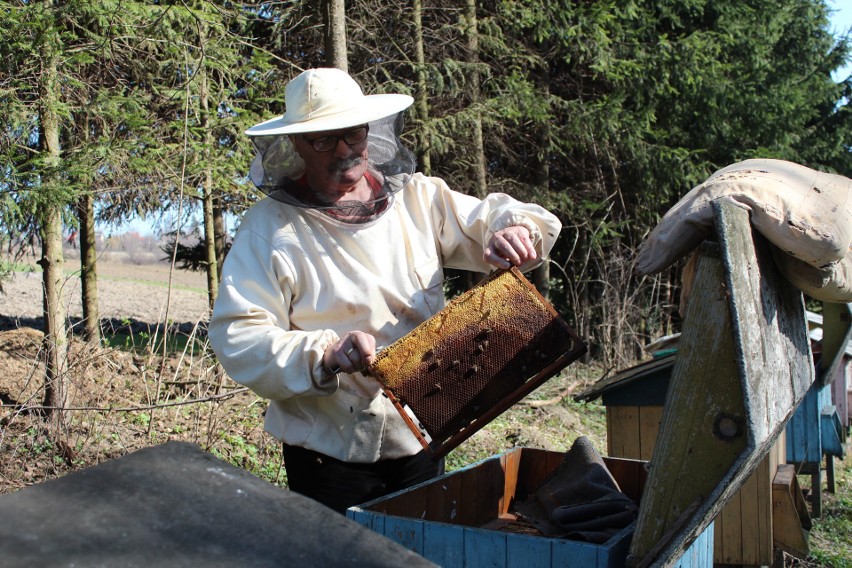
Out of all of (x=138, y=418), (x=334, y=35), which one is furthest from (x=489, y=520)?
(x=138, y=418)

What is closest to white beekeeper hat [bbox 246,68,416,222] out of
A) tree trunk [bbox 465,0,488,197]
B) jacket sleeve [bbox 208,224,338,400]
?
jacket sleeve [bbox 208,224,338,400]

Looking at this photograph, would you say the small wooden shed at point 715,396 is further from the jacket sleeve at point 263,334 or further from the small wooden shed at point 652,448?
the small wooden shed at point 652,448

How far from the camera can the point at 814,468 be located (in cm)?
564

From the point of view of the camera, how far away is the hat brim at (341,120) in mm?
2355

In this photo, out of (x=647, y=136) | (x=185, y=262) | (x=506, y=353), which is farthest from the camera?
(x=647, y=136)

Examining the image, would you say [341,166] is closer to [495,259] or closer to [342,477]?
[495,259]

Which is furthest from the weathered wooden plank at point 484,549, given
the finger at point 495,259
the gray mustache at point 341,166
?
the gray mustache at point 341,166

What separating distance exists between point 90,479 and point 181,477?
0.38 ft

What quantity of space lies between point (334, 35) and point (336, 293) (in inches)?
133

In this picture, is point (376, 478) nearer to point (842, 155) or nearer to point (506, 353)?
point (506, 353)

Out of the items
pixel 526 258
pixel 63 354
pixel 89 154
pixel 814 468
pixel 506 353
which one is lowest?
pixel 814 468

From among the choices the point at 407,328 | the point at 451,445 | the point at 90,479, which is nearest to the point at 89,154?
the point at 407,328

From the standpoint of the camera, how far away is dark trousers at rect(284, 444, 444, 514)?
2439mm

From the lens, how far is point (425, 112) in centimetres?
998
